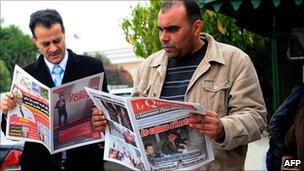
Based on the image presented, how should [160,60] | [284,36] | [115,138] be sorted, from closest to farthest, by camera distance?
[115,138] → [160,60] → [284,36]

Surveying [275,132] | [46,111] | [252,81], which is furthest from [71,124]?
[275,132]

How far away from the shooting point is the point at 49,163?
309cm

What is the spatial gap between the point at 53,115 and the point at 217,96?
0.89 m

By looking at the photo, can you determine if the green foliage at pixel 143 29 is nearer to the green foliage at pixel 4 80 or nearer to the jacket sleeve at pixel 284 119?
the jacket sleeve at pixel 284 119

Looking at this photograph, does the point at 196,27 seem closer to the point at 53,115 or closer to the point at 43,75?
the point at 53,115

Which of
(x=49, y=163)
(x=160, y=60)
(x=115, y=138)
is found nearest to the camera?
(x=115, y=138)

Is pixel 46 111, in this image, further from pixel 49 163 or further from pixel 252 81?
pixel 252 81

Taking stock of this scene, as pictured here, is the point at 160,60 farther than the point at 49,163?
No

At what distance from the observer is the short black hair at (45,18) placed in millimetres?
3057

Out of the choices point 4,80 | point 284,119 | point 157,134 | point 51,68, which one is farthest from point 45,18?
point 4,80

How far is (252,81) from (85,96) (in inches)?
35.4

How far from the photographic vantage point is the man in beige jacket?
251cm

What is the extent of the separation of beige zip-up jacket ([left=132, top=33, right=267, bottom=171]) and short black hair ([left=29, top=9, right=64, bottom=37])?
0.95 m

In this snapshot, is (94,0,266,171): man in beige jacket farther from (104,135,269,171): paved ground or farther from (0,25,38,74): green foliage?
(0,25,38,74): green foliage
